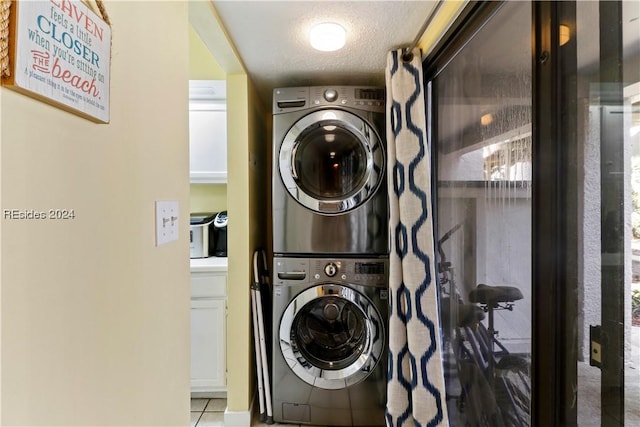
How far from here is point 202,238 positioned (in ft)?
7.39

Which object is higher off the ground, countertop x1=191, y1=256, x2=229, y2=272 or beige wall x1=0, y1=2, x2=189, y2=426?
beige wall x1=0, y1=2, x2=189, y2=426

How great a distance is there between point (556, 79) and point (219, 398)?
96.7 inches

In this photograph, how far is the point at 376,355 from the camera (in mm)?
1702

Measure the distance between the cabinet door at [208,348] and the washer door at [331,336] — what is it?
47cm

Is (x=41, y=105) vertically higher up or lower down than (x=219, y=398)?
higher up

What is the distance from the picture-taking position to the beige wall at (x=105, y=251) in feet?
1.42

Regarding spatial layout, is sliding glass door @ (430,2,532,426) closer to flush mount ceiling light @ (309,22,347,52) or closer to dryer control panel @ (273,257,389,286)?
dryer control panel @ (273,257,389,286)

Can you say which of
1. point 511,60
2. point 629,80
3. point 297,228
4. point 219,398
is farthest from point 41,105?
point 219,398

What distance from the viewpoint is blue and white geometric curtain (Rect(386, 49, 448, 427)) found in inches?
51.8

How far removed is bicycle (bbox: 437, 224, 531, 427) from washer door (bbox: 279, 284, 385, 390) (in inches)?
17.5

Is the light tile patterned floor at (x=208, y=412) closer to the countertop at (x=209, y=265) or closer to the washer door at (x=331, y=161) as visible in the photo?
the countertop at (x=209, y=265)

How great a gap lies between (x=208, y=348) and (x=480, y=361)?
5.25ft

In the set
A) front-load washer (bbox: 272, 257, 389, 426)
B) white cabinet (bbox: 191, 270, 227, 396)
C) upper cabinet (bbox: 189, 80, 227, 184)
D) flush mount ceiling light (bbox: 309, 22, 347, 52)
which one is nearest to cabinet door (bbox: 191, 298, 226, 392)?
white cabinet (bbox: 191, 270, 227, 396)

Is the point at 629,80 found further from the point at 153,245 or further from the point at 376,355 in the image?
the point at 376,355
